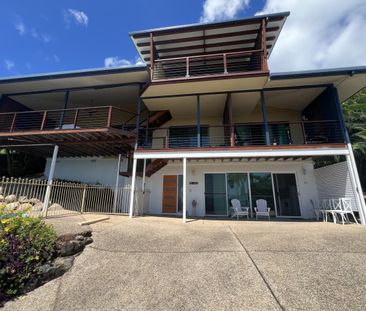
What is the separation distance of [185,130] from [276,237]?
27.4ft

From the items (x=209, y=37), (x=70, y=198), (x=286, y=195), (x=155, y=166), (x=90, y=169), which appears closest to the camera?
(x=70, y=198)

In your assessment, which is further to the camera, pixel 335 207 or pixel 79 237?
pixel 335 207

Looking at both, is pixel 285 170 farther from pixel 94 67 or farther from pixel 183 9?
pixel 94 67

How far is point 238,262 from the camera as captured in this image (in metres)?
3.63

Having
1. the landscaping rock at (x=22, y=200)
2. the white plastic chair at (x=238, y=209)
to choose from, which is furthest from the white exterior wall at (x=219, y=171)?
the landscaping rock at (x=22, y=200)

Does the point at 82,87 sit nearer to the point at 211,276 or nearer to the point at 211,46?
the point at 211,46

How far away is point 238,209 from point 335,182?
15.2 feet

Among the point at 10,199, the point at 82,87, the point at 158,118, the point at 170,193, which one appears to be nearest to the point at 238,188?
the point at 170,193

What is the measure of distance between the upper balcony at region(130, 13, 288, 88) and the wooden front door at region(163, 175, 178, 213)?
532 centimetres

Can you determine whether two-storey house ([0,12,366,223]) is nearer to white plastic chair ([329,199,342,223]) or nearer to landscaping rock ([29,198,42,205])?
white plastic chair ([329,199,342,223])

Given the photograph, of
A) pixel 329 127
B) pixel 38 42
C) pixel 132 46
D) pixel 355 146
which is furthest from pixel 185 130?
pixel 355 146

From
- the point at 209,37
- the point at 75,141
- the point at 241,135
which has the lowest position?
the point at 75,141

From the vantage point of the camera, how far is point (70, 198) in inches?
336

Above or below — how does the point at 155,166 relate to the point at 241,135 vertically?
below
